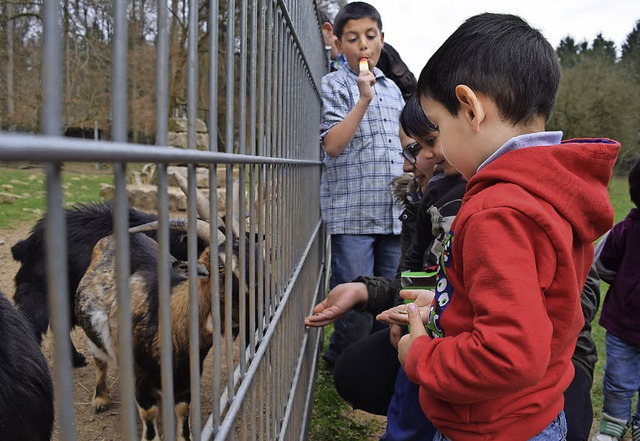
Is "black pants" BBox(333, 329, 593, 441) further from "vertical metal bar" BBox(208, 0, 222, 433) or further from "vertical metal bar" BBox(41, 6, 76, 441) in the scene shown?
"vertical metal bar" BBox(41, 6, 76, 441)

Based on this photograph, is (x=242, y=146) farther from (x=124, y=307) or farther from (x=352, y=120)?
(x=352, y=120)

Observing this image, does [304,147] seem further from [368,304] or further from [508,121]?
[508,121]

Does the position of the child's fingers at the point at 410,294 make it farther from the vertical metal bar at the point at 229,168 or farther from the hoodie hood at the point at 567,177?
the vertical metal bar at the point at 229,168

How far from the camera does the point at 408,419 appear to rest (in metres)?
1.86

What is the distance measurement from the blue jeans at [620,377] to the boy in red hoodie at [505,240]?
2128 mm

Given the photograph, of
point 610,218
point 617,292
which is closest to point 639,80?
point 617,292

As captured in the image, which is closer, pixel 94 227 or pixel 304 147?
pixel 304 147

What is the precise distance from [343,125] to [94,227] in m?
1.76

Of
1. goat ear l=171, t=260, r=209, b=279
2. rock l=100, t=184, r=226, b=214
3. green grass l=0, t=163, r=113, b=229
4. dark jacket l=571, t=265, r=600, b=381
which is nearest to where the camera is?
green grass l=0, t=163, r=113, b=229

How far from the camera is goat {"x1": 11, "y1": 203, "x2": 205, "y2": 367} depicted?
3564 mm

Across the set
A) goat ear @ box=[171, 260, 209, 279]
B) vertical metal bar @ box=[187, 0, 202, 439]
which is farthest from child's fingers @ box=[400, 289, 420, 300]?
vertical metal bar @ box=[187, 0, 202, 439]

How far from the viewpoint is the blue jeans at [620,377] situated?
3.34 m

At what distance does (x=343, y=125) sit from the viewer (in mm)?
3227

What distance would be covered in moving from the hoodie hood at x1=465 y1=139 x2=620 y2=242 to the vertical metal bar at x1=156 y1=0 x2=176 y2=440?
0.72 meters
